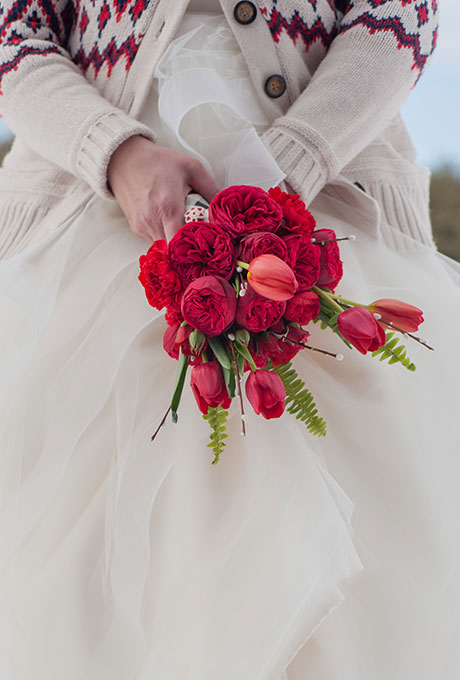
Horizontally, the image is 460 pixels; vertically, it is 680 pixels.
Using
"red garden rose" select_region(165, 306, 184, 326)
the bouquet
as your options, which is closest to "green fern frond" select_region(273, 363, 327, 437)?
the bouquet

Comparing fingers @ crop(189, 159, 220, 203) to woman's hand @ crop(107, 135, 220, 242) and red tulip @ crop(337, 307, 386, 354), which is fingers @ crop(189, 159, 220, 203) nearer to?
woman's hand @ crop(107, 135, 220, 242)

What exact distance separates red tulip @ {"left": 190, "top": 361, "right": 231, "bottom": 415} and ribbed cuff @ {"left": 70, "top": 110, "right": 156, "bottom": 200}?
0.35 m

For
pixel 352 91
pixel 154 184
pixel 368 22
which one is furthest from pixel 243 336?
pixel 368 22

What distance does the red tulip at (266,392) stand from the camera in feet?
1.70

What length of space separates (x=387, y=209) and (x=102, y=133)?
431 mm

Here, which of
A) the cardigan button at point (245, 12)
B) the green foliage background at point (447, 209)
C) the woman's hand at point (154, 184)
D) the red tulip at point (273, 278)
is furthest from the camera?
the green foliage background at point (447, 209)

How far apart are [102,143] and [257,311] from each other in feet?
1.21

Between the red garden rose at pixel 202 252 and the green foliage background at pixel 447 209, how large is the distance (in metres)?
5.56

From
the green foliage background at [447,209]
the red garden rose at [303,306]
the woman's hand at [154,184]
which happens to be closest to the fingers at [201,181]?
the woman's hand at [154,184]

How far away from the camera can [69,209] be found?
2.77ft

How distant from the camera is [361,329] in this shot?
0.51 m

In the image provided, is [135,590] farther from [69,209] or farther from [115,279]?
[69,209]

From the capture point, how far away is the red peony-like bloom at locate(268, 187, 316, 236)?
1.93 feet

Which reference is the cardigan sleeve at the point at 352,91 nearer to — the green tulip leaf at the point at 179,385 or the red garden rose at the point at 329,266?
the red garden rose at the point at 329,266
